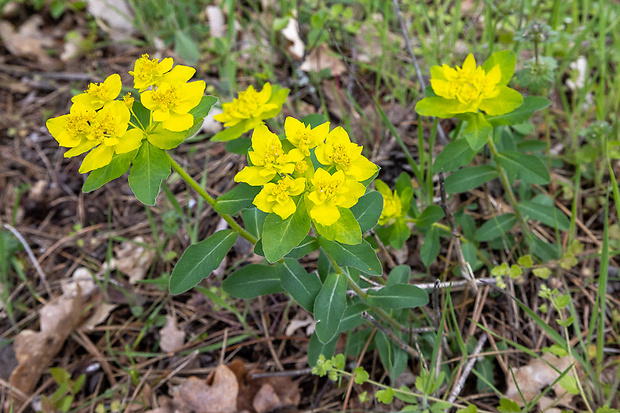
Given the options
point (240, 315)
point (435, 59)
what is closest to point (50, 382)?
point (240, 315)

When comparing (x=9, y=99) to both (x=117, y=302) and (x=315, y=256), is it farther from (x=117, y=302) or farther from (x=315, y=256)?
(x=315, y=256)

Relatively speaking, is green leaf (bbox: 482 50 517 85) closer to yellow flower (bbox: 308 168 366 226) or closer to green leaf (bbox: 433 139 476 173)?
green leaf (bbox: 433 139 476 173)

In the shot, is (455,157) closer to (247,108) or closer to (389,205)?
(389,205)

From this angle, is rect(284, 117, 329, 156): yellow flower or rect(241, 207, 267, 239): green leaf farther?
rect(241, 207, 267, 239): green leaf

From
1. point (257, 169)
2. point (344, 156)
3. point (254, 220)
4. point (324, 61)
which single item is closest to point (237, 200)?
point (257, 169)

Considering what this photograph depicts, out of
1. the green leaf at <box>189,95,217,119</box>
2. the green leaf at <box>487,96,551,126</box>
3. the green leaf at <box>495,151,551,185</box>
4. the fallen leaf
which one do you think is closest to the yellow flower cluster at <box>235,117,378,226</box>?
the green leaf at <box>189,95,217,119</box>
